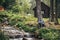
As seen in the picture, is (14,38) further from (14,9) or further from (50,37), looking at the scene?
(14,9)

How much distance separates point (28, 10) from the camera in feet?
234

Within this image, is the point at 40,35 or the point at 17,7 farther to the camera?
the point at 17,7

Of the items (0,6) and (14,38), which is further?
(0,6)

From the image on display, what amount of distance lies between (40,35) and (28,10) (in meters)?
46.5

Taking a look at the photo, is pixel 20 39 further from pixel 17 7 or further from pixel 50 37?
pixel 17 7

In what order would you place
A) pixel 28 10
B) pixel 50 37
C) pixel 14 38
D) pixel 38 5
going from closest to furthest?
pixel 50 37 < pixel 14 38 < pixel 38 5 < pixel 28 10

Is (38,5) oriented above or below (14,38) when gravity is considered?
above

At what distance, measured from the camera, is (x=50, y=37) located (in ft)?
70.5

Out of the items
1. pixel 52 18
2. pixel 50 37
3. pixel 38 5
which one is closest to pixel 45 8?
pixel 52 18

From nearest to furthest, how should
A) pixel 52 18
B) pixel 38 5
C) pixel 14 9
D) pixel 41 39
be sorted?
1. pixel 41 39
2. pixel 38 5
3. pixel 52 18
4. pixel 14 9

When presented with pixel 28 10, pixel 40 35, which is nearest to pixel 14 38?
pixel 40 35

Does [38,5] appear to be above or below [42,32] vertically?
above

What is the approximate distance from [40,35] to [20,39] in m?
2.03

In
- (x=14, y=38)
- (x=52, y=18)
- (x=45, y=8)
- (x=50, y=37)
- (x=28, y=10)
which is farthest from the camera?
(x=28, y=10)
